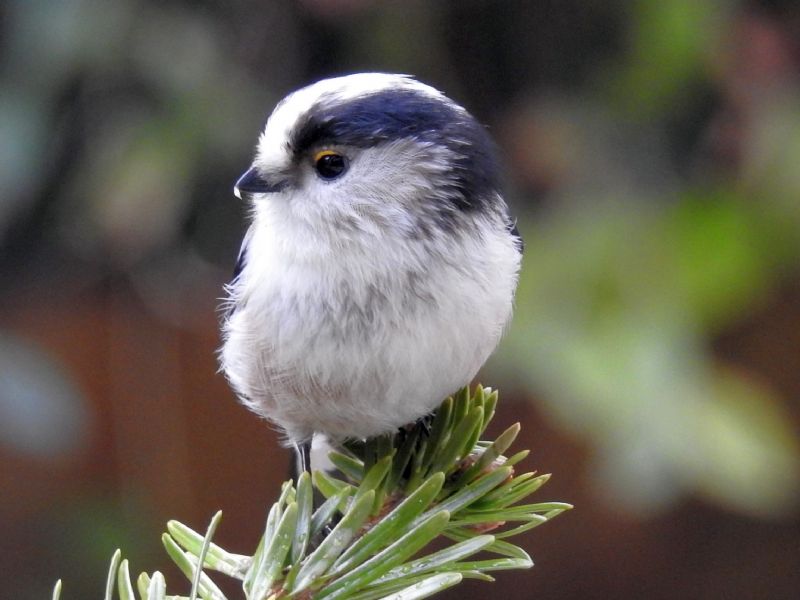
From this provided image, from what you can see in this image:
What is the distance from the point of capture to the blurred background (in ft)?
6.12

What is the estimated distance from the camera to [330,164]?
148cm

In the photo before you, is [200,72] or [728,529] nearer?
[200,72]

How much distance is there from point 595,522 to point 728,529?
0.36 m

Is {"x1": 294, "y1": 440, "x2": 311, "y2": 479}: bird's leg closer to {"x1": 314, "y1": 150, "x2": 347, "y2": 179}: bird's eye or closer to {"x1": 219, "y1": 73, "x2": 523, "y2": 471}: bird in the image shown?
{"x1": 219, "y1": 73, "x2": 523, "y2": 471}: bird

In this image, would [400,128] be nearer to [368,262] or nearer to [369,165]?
[369,165]

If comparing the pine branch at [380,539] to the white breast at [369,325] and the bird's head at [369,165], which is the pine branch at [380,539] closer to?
the white breast at [369,325]

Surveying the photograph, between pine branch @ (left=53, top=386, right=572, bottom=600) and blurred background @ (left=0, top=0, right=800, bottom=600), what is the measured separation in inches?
26.7

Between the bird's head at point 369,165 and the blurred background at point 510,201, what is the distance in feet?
1.54

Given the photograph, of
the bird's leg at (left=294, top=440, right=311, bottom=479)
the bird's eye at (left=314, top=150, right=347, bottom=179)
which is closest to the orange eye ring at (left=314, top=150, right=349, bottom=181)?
the bird's eye at (left=314, top=150, right=347, bottom=179)

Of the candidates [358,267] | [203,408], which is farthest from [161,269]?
[358,267]

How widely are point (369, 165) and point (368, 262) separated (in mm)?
147

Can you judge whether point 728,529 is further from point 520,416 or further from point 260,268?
point 260,268

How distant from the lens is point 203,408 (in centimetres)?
270

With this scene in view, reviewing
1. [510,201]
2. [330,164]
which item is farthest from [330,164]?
[510,201]
